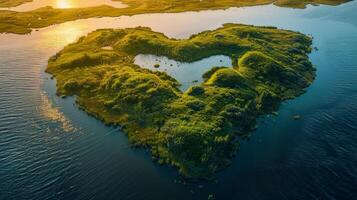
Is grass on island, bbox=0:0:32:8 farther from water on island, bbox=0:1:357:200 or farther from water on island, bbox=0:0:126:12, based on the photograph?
water on island, bbox=0:1:357:200

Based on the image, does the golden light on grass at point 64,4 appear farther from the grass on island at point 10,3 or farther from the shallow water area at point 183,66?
the shallow water area at point 183,66

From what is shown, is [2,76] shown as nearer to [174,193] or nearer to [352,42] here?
[174,193]

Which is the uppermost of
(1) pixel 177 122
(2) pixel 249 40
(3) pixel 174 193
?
(2) pixel 249 40

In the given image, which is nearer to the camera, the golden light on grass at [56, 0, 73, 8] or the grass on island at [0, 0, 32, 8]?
the golden light on grass at [56, 0, 73, 8]

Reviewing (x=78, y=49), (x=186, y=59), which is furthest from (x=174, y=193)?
(x=78, y=49)

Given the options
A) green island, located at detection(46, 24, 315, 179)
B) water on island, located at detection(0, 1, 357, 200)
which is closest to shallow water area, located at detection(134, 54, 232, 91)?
A: green island, located at detection(46, 24, 315, 179)

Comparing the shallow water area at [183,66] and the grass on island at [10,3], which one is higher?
the grass on island at [10,3]

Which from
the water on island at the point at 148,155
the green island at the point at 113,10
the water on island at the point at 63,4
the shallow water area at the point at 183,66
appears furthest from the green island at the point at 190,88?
the water on island at the point at 63,4
